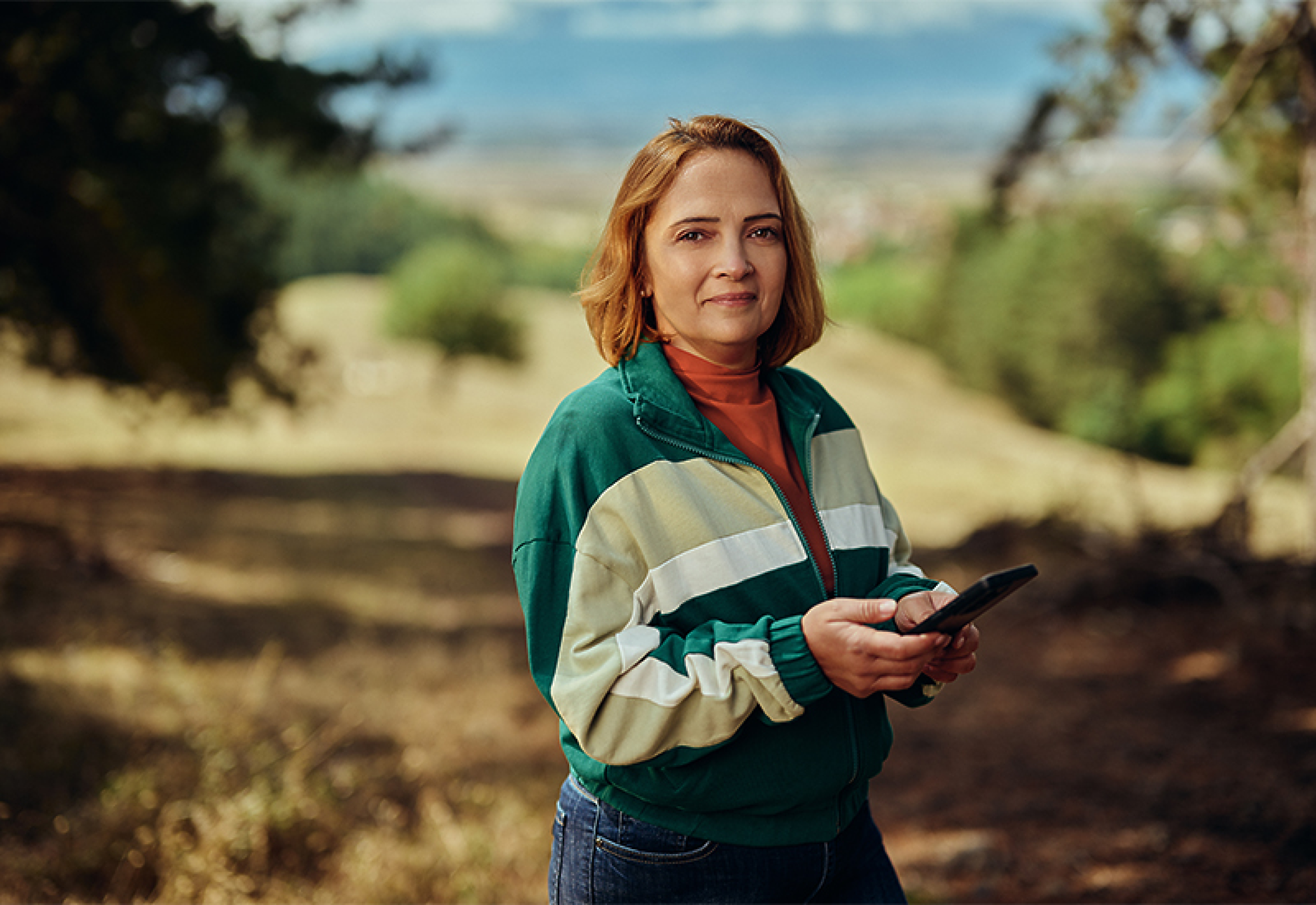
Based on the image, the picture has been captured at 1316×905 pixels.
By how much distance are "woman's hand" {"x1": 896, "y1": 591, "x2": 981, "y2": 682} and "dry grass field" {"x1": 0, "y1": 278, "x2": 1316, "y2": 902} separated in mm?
688

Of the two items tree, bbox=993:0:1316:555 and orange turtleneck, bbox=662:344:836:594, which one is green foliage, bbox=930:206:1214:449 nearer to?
tree, bbox=993:0:1316:555

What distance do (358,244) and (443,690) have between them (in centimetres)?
6830

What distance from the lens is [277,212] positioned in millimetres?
10867

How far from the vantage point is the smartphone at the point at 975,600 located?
4.58 ft

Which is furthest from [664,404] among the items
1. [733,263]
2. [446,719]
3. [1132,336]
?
[1132,336]

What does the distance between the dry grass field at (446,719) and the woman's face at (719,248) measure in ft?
1.52

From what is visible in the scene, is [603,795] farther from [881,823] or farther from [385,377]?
[385,377]

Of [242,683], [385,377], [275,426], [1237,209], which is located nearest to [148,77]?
[242,683]

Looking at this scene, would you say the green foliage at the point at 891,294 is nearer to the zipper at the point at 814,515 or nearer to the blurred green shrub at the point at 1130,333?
the blurred green shrub at the point at 1130,333

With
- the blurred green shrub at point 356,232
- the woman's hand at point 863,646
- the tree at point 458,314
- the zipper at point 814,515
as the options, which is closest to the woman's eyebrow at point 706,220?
the zipper at point 814,515

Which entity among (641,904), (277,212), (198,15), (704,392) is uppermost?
(198,15)

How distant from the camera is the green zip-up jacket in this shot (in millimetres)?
1486

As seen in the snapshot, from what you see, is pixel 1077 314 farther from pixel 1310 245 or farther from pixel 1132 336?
pixel 1310 245

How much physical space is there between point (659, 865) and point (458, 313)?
1532 inches
